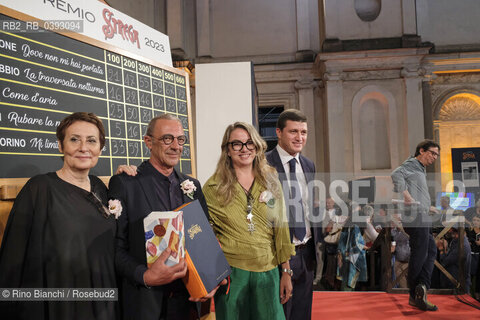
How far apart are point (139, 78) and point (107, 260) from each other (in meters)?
1.96

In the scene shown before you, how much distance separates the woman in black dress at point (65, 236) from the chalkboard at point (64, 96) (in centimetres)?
→ 64

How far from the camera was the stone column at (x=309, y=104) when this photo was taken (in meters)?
11.4

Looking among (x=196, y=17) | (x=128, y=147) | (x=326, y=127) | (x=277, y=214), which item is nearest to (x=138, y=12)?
(x=196, y=17)

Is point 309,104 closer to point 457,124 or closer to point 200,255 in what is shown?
point 457,124

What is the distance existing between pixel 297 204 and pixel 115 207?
55.2 inches

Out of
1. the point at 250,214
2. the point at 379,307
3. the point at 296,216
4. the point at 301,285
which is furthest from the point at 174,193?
the point at 379,307

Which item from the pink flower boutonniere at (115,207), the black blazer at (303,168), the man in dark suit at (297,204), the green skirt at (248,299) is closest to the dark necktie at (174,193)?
the pink flower boutonniere at (115,207)

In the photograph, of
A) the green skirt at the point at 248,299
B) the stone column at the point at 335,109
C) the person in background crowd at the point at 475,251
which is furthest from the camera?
the stone column at the point at 335,109

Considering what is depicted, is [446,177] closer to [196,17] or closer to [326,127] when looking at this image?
[326,127]

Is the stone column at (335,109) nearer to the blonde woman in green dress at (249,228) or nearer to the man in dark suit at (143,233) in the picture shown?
the blonde woman in green dress at (249,228)

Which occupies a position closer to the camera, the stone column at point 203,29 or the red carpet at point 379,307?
the red carpet at point 379,307

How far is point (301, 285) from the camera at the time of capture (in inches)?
113

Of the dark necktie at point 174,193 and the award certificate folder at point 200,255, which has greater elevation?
the dark necktie at point 174,193

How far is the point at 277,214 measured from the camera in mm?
2406
